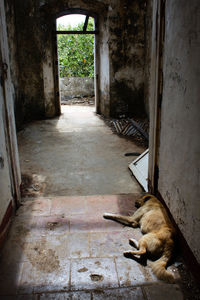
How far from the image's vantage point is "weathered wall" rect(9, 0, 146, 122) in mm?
8391

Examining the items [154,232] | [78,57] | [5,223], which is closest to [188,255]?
[154,232]

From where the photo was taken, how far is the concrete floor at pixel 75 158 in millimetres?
4453

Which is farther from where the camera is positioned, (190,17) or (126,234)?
(126,234)

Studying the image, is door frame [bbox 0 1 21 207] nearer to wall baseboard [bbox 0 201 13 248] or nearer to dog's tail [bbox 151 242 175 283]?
wall baseboard [bbox 0 201 13 248]

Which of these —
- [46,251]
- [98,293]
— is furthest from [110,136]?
[98,293]

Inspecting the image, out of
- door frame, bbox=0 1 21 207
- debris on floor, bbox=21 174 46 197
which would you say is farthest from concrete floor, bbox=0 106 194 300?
door frame, bbox=0 1 21 207

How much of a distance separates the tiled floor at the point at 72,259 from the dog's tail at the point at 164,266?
0.16ft

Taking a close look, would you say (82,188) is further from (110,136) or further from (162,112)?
(110,136)

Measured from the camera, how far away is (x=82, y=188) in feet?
14.4

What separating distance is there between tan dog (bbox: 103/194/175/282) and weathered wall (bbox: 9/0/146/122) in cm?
583

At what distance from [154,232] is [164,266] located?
0.38m

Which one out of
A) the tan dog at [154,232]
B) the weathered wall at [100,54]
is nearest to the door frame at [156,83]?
the tan dog at [154,232]

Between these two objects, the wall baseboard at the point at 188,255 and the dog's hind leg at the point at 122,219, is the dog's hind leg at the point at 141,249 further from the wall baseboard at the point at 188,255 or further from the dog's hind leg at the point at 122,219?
the dog's hind leg at the point at 122,219

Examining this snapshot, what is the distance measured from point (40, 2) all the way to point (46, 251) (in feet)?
25.5
